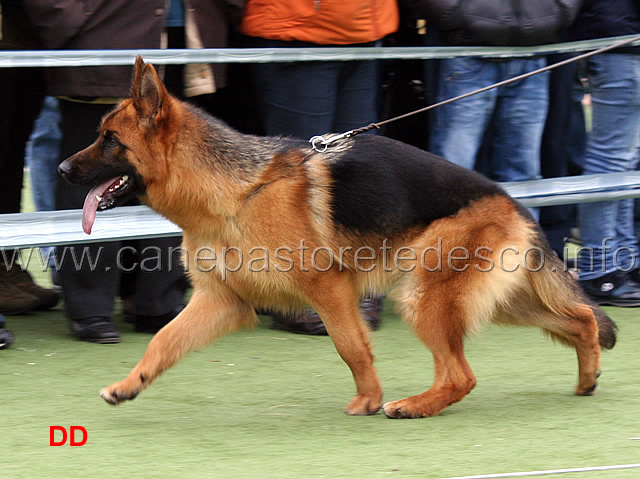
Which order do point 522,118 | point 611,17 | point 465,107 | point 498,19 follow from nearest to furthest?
point 498,19, point 465,107, point 522,118, point 611,17

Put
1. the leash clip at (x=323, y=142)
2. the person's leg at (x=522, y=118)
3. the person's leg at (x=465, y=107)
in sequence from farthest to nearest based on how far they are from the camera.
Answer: the person's leg at (x=522, y=118)
the person's leg at (x=465, y=107)
the leash clip at (x=323, y=142)

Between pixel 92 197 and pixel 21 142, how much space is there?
1888 millimetres

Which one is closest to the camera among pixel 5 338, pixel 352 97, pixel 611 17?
pixel 5 338

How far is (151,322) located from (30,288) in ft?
3.10

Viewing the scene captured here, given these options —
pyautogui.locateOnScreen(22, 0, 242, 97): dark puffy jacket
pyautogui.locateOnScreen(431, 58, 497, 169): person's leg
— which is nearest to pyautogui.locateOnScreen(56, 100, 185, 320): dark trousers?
pyautogui.locateOnScreen(22, 0, 242, 97): dark puffy jacket

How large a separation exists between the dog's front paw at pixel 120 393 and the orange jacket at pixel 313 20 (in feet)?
7.82

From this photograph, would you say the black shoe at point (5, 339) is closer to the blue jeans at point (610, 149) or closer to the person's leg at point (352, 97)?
the person's leg at point (352, 97)

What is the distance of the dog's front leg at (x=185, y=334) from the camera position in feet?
13.6

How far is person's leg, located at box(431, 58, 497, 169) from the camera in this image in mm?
6117

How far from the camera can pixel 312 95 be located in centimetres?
565

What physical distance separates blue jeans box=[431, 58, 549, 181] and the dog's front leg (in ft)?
7.50

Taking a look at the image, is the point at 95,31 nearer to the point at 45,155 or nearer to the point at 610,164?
the point at 45,155

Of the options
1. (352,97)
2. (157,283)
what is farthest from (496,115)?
(157,283)

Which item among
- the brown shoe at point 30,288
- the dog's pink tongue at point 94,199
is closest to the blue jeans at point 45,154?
the brown shoe at point 30,288
